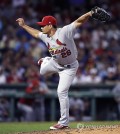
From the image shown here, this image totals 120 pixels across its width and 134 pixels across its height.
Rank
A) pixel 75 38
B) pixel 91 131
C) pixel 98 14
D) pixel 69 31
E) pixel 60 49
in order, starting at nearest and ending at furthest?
pixel 91 131 < pixel 98 14 < pixel 69 31 < pixel 60 49 < pixel 75 38

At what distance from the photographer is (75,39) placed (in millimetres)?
18562

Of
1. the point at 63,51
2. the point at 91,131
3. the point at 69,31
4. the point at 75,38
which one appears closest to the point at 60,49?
the point at 63,51

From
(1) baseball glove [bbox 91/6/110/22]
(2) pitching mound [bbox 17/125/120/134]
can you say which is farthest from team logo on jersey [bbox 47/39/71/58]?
(2) pitching mound [bbox 17/125/120/134]

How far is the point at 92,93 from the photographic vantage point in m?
16.4

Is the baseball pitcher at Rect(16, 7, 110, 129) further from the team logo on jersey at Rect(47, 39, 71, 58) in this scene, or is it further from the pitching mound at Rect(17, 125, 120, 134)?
the pitching mound at Rect(17, 125, 120, 134)

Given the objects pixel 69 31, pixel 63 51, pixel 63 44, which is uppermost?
pixel 69 31

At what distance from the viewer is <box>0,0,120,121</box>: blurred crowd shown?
16734 millimetres

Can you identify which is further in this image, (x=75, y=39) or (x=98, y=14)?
(x=75, y=39)

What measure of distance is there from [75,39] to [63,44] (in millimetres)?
8604

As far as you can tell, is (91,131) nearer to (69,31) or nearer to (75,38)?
(69,31)

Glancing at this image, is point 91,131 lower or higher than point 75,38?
lower

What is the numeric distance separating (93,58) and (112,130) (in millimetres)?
8014

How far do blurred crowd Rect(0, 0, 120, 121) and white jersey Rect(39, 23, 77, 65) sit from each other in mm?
5934

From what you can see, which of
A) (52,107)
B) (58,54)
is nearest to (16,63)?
(52,107)
